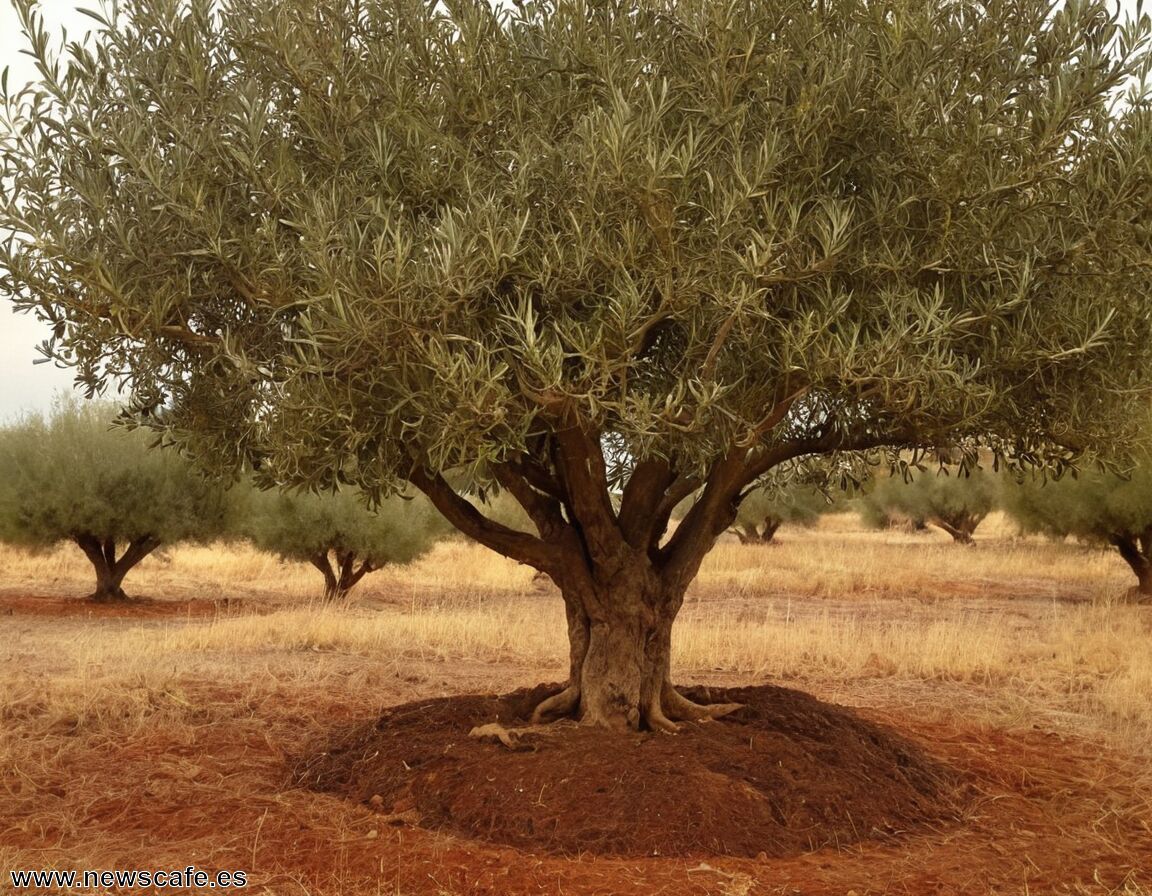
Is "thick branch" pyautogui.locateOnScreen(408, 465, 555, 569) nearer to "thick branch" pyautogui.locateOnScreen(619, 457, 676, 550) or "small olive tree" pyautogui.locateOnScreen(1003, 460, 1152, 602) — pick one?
"thick branch" pyautogui.locateOnScreen(619, 457, 676, 550)

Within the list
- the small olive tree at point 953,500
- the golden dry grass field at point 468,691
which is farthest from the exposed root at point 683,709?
the small olive tree at point 953,500

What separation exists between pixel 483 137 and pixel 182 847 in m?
5.57

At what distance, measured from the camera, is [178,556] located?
4669 centimetres

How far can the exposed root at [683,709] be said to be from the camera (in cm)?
1038

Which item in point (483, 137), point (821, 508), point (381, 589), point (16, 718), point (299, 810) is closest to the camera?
point (483, 137)

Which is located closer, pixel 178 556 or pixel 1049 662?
pixel 1049 662

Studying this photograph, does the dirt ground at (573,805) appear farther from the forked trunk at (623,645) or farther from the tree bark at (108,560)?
the tree bark at (108,560)

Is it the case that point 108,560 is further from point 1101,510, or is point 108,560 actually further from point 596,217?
point 596,217

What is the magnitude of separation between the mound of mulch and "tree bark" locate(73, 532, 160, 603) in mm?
20461

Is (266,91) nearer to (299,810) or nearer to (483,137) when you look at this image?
(483,137)

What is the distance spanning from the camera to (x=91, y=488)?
86.6 feet

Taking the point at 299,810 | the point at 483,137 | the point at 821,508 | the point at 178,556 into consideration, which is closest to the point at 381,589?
the point at 178,556

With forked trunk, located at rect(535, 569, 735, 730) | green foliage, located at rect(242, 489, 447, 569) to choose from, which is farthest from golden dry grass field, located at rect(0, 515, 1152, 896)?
forked trunk, located at rect(535, 569, 735, 730)

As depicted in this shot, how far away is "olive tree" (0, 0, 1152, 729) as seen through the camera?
6602 mm
